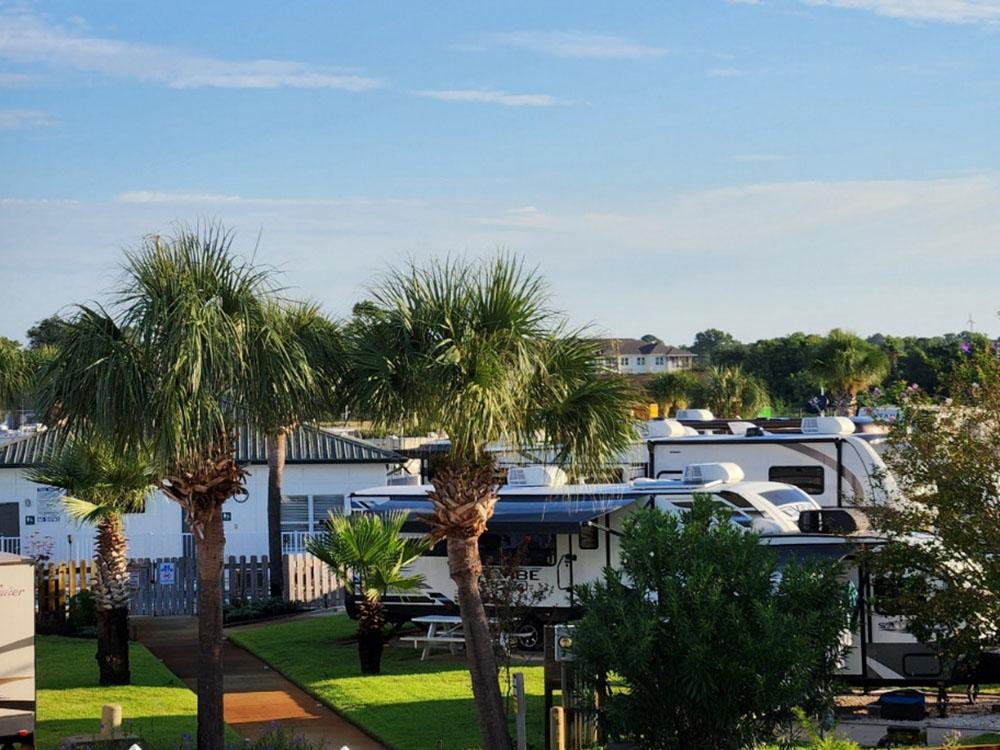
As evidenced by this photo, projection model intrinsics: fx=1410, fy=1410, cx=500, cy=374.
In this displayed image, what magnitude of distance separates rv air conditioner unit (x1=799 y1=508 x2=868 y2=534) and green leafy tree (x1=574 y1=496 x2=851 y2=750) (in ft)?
14.1

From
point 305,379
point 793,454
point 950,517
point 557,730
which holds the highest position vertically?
point 305,379

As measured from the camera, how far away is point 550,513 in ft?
65.6

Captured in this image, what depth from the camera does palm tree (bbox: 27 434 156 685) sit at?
18891mm

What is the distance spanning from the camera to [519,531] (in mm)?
19672

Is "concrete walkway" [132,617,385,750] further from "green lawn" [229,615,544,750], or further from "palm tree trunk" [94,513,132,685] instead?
"palm tree trunk" [94,513,132,685]

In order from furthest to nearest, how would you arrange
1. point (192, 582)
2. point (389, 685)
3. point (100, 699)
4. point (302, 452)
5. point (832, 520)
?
point (302, 452), point (192, 582), point (389, 685), point (100, 699), point (832, 520)

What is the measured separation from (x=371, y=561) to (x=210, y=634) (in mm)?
5783

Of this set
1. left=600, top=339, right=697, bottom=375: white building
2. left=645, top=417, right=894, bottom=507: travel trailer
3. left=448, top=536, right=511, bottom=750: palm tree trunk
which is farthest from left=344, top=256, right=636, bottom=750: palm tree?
left=600, top=339, right=697, bottom=375: white building

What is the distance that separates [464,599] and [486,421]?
6.59 feet

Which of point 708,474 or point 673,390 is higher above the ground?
point 673,390

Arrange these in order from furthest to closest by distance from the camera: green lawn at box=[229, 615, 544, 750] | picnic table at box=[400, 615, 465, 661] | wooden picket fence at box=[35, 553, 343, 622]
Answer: wooden picket fence at box=[35, 553, 343, 622], picnic table at box=[400, 615, 465, 661], green lawn at box=[229, 615, 544, 750]

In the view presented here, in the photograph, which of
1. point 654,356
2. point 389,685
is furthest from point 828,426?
point 654,356

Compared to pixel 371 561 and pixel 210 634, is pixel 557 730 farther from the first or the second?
pixel 371 561

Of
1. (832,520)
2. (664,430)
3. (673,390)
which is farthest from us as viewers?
(673,390)
